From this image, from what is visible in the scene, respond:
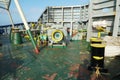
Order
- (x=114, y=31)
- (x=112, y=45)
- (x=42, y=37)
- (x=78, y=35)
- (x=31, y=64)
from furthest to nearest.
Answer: (x=78, y=35) → (x=42, y=37) → (x=114, y=31) → (x=112, y=45) → (x=31, y=64)

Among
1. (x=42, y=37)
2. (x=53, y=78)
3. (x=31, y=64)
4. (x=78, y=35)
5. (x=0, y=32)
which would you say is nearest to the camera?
(x=53, y=78)

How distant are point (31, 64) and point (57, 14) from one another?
11522 mm

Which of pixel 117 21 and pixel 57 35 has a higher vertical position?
pixel 117 21

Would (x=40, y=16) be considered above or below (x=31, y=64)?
above

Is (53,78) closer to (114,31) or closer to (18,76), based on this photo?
(18,76)

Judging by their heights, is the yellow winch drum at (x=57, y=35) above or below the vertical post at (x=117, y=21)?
below

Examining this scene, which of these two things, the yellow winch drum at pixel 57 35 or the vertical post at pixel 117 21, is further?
the yellow winch drum at pixel 57 35

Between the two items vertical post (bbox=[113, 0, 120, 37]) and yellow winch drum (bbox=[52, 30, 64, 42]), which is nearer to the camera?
vertical post (bbox=[113, 0, 120, 37])

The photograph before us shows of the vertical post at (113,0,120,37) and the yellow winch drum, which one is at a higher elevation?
the vertical post at (113,0,120,37)

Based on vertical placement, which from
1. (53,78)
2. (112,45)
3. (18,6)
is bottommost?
(53,78)

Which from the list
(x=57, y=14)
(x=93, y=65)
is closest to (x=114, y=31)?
(x=93, y=65)

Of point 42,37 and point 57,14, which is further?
point 57,14

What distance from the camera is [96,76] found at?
4266mm

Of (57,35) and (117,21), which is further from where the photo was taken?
(57,35)
